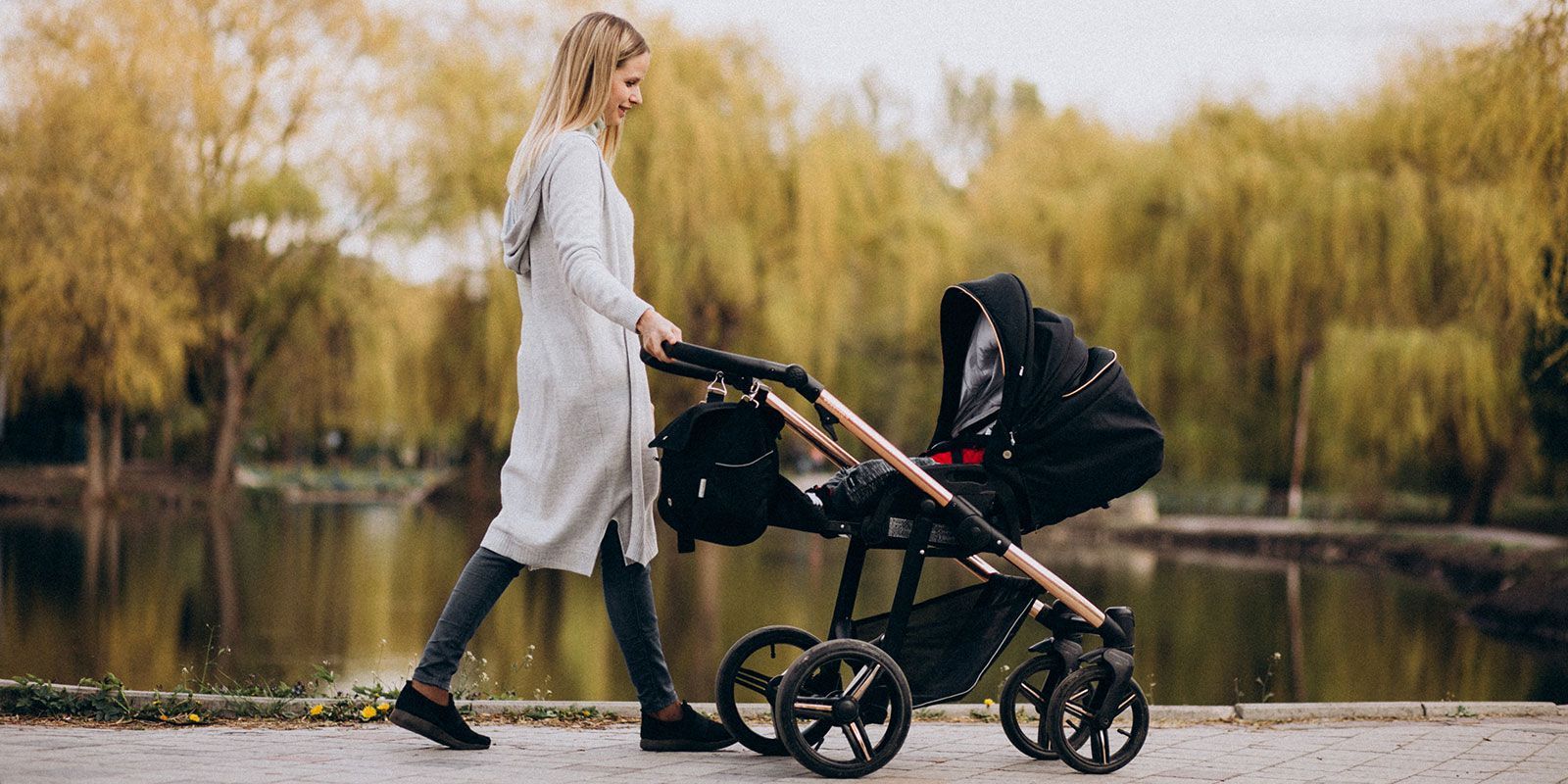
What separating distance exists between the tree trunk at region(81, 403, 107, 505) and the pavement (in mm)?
26665

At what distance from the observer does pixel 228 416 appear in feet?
105

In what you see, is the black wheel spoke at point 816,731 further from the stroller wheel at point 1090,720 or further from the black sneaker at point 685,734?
the stroller wheel at point 1090,720

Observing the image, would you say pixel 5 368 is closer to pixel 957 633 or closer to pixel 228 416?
pixel 228 416

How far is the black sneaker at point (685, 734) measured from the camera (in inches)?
172

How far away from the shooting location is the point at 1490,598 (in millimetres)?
15414

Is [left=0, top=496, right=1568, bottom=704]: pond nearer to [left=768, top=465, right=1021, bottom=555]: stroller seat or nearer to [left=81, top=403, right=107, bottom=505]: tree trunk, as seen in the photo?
[left=768, top=465, right=1021, bottom=555]: stroller seat

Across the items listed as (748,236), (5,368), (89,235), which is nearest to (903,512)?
(748,236)

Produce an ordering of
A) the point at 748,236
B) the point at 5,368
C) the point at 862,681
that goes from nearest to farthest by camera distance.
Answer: the point at 862,681 → the point at 748,236 → the point at 5,368

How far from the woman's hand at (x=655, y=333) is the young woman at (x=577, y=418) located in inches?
4.1

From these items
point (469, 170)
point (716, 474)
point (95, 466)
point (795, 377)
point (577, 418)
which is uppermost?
point (469, 170)

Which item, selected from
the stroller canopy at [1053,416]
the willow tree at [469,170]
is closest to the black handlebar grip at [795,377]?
the stroller canopy at [1053,416]

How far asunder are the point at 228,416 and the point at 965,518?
1174 inches

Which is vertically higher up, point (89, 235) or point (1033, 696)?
point (89, 235)

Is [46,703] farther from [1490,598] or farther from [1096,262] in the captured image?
[1096,262]
